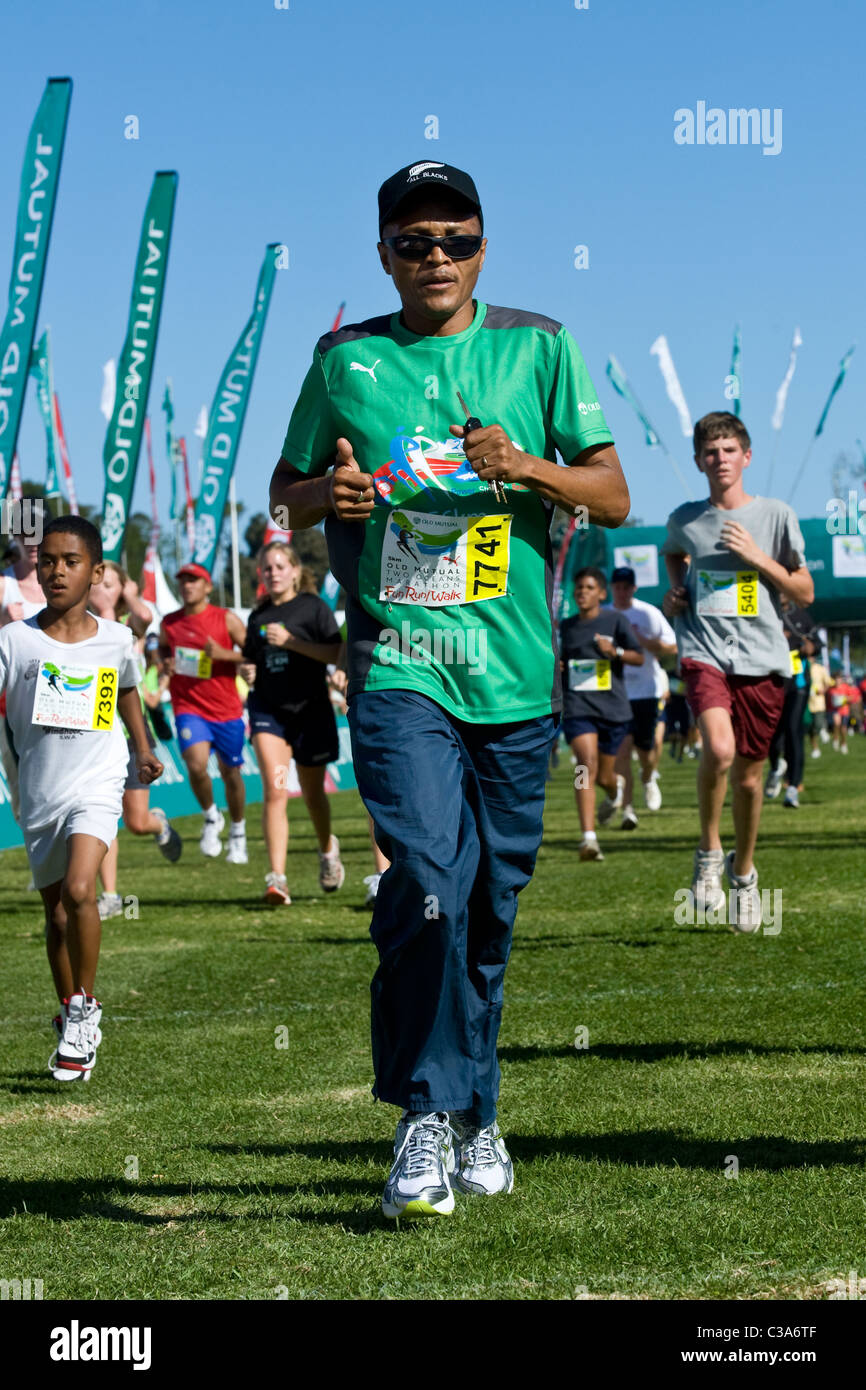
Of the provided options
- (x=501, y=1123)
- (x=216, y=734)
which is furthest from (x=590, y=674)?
(x=501, y=1123)

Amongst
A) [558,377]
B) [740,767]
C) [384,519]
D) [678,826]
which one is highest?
[558,377]

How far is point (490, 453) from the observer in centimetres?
351

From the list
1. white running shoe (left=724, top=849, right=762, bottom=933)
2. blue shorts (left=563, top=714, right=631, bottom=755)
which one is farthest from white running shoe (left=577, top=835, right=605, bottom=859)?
white running shoe (left=724, top=849, right=762, bottom=933)

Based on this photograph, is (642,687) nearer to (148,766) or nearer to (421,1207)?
(148,766)

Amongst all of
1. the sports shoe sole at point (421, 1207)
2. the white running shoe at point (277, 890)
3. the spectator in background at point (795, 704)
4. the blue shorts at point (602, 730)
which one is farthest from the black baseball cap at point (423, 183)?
the spectator in background at point (795, 704)

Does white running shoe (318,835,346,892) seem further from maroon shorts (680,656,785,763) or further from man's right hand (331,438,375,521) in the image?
man's right hand (331,438,375,521)

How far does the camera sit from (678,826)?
16.3m

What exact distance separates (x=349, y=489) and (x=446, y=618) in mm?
359

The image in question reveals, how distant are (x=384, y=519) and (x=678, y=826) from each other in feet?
42.5

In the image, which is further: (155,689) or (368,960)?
(155,689)

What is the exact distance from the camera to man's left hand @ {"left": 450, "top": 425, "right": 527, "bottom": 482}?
3.51 meters

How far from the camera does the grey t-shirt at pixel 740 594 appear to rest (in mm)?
Answer: 8133
